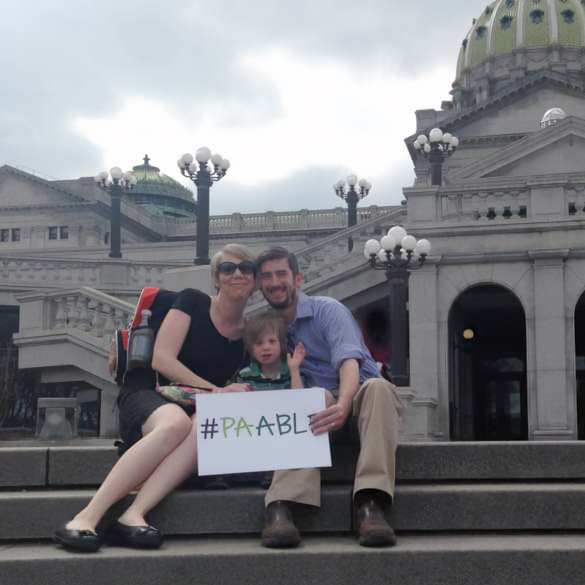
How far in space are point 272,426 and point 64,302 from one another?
16.0m

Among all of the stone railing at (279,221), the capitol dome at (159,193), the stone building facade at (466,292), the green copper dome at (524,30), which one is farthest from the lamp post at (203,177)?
the green copper dome at (524,30)

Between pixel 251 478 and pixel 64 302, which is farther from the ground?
pixel 64 302

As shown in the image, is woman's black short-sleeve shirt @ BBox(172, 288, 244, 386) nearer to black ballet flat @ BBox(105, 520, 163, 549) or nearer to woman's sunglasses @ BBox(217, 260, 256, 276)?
woman's sunglasses @ BBox(217, 260, 256, 276)

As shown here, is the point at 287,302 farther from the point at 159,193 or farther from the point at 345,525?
the point at 159,193

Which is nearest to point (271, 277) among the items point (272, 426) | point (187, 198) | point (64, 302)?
point (272, 426)

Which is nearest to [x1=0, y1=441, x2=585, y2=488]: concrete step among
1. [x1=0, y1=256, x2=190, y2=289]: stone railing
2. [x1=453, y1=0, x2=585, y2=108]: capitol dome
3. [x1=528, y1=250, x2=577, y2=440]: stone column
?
[x1=528, y1=250, x2=577, y2=440]: stone column

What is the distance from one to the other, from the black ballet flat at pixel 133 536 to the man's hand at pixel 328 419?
1.06 m

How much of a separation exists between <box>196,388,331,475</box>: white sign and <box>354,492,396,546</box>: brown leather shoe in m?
0.32

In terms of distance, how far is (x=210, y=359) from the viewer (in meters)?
6.07

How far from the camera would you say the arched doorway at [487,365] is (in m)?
24.1

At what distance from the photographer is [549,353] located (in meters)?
20.5

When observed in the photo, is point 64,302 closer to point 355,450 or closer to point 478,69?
point 355,450

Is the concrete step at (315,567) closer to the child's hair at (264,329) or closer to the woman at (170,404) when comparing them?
the woman at (170,404)

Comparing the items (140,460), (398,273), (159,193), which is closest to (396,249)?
(398,273)
